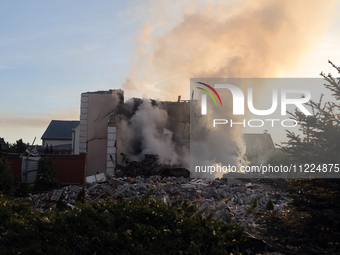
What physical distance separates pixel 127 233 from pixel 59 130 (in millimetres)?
47872

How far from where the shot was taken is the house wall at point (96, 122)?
84.7 ft

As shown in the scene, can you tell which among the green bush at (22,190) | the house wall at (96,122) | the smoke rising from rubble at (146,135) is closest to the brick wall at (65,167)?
the green bush at (22,190)

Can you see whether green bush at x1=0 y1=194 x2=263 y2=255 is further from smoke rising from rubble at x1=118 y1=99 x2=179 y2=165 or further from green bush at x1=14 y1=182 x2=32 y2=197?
smoke rising from rubble at x1=118 y1=99 x2=179 y2=165

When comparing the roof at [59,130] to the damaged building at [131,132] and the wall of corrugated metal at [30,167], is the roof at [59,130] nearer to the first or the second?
the damaged building at [131,132]

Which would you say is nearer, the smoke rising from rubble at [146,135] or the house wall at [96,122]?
the smoke rising from rubble at [146,135]

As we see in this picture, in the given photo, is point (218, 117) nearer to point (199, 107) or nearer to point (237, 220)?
point (199, 107)

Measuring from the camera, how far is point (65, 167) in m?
19.7

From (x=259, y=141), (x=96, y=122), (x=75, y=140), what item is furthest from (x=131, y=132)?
(x=259, y=141)

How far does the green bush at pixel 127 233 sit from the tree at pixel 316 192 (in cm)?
88

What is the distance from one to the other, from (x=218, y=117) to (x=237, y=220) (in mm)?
18440

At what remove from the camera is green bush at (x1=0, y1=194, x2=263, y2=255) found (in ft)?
14.4

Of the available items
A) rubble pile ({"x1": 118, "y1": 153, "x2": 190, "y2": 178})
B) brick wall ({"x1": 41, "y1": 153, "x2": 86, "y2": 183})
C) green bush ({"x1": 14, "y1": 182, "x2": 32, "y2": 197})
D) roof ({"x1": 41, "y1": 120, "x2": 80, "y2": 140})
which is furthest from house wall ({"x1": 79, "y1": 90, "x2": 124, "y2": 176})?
roof ({"x1": 41, "y1": 120, "x2": 80, "y2": 140})

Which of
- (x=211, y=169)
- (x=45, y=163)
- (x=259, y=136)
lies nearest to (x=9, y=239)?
(x=45, y=163)

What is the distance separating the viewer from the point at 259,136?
41750mm
